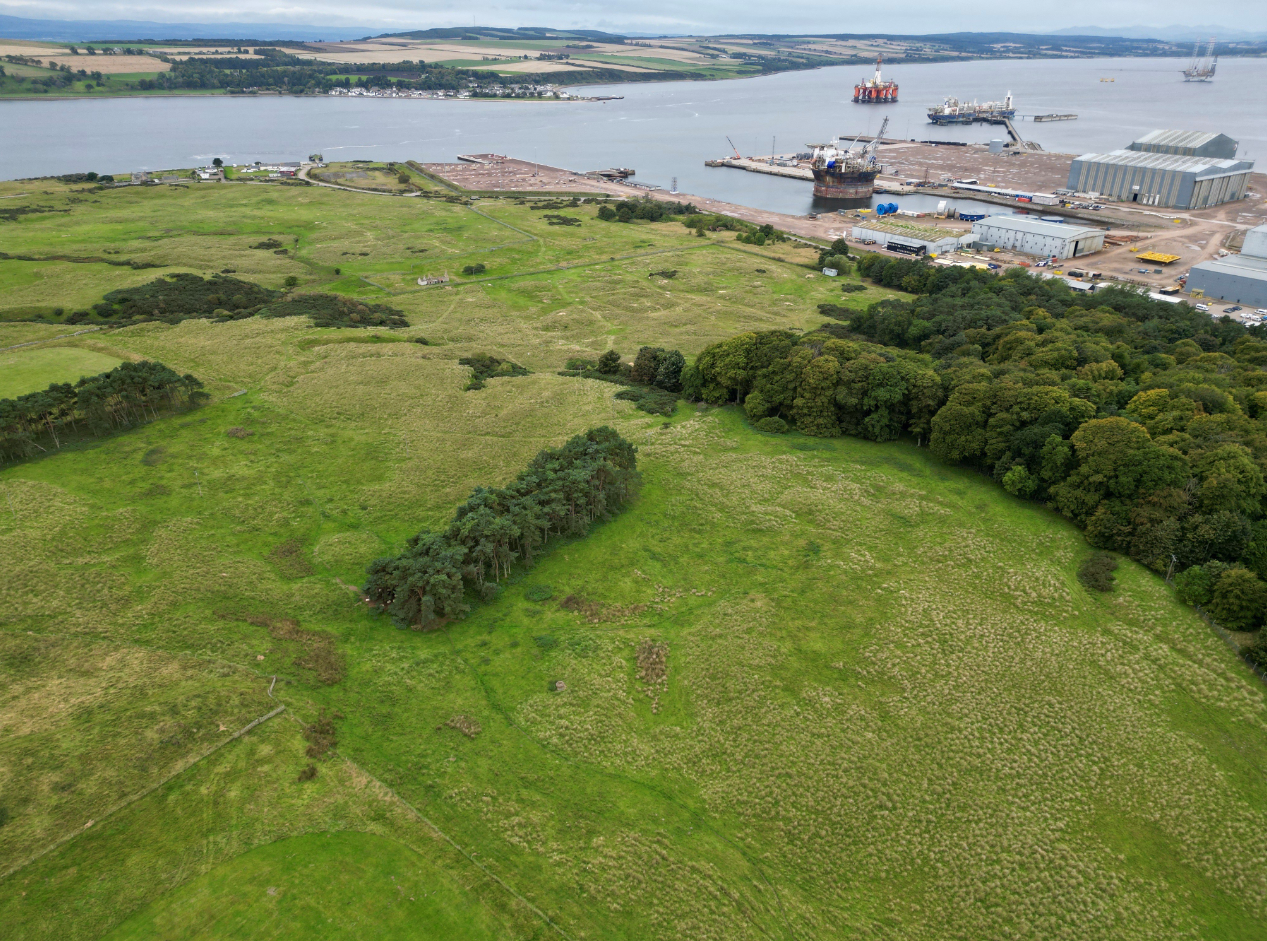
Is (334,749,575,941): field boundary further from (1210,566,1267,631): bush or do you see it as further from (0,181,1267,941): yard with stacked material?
(1210,566,1267,631): bush

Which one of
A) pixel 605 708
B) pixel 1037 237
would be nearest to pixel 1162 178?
pixel 1037 237

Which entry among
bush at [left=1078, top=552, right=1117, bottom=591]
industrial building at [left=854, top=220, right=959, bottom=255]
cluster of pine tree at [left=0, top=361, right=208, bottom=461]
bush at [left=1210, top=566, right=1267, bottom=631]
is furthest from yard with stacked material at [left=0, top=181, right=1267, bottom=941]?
industrial building at [left=854, top=220, right=959, bottom=255]

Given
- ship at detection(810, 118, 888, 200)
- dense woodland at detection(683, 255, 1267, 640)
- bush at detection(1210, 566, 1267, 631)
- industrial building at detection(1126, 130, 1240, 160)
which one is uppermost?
industrial building at detection(1126, 130, 1240, 160)

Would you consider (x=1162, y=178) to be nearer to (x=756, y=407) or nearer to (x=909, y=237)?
(x=909, y=237)

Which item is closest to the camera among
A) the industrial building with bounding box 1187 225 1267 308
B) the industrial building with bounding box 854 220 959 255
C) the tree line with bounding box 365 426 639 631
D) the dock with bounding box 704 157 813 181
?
the tree line with bounding box 365 426 639 631

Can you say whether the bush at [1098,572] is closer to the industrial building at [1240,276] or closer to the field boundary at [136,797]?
the field boundary at [136,797]

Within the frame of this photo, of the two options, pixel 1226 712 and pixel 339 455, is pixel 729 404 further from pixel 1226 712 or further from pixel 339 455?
pixel 1226 712
